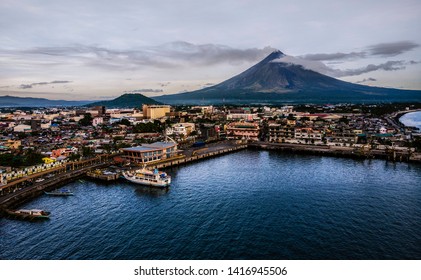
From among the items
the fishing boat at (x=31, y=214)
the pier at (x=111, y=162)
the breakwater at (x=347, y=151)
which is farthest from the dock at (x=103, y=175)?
the breakwater at (x=347, y=151)

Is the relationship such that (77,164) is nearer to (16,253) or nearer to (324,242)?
(16,253)

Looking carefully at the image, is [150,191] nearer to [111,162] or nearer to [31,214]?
[31,214]

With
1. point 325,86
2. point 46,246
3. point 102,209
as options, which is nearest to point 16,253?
point 46,246

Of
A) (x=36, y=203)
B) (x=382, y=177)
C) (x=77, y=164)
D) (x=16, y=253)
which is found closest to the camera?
(x=16, y=253)

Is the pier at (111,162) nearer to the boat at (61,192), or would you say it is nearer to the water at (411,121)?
the boat at (61,192)

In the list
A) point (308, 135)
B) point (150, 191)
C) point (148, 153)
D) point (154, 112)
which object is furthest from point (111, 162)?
point (154, 112)

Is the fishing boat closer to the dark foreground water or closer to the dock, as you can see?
the dark foreground water
